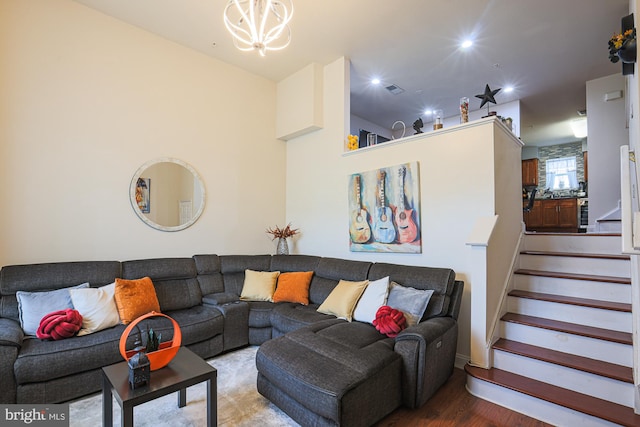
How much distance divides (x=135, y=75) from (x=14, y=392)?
3.13m

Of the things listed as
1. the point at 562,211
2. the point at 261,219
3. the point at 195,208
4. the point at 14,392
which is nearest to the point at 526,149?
the point at 562,211

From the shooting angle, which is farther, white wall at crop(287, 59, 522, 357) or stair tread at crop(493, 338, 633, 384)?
white wall at crop(287, 59, 522, 357)

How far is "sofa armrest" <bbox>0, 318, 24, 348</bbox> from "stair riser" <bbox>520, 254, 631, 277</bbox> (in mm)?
4634

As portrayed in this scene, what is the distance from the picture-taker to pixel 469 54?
3.95 metres

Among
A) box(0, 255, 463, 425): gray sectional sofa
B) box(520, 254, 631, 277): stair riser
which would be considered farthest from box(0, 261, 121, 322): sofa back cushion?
box(520, 254, 631, 277): stair riser

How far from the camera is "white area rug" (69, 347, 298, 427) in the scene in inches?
79.9

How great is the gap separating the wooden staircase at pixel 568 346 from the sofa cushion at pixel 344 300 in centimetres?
109

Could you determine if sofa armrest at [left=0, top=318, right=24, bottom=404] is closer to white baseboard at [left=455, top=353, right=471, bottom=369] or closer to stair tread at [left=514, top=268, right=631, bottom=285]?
white baseboard at [left=455, top=353, right=471, bottom=369]

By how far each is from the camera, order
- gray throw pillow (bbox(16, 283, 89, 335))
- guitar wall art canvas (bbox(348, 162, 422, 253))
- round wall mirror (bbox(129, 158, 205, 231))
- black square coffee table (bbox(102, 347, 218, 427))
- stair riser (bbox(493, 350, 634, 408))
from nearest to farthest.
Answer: black square coffee table (bbox(102, 347, 218, 427)) < stair riser (bbox(493, 350, 634, 408)) < gray throw pillow (bbox(16, 283, 89, 335)) < guitar wall art canvas (bbox(348, 162, 422, 253)) < round wall mirror (bbox(129, 158, 205, 231))

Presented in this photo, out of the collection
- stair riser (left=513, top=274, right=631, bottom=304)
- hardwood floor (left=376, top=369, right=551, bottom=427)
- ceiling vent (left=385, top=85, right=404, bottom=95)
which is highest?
ceiling vent (left=385, top=85, right=404, bottom=95)

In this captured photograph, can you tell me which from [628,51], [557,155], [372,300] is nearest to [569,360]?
[372,300]

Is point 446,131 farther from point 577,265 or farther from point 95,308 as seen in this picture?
point 95,308

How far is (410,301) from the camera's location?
2.66 metres

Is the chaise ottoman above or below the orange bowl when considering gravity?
below
